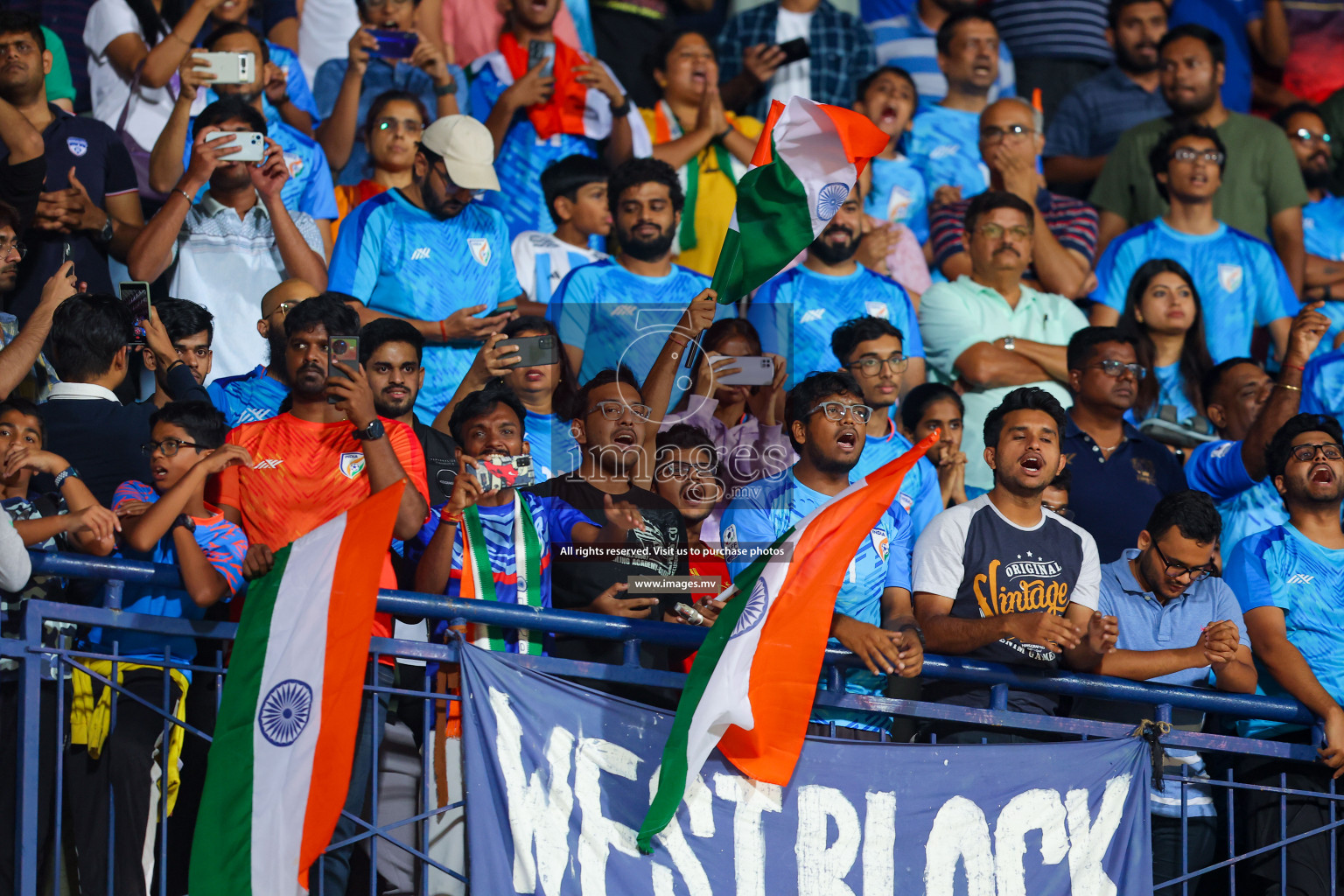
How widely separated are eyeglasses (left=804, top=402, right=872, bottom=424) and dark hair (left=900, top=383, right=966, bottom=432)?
3.47 feet

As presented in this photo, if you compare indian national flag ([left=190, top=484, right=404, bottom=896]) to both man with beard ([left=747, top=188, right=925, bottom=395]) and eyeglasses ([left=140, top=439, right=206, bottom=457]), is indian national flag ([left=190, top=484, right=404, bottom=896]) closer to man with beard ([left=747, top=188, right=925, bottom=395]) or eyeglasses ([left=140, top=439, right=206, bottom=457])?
eyeglasses ([left=140, top=439, right=206, bottom=457])

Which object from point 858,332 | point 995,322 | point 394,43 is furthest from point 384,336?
point 995,322

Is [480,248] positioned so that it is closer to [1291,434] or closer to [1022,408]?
[1022,408]

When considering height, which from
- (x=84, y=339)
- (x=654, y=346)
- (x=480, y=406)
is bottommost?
(x=480, y=406)

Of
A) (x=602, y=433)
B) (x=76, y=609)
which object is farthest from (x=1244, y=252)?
(x=76, y=609)

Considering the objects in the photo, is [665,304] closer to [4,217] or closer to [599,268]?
[599,268]

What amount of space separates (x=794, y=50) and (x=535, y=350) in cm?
356

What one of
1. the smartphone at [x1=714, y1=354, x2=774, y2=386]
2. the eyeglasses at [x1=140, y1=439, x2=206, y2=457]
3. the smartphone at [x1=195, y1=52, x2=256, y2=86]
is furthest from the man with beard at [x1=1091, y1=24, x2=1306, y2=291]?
the eyeglasses at [x1=140, y1=439, x2=206, y2=457]

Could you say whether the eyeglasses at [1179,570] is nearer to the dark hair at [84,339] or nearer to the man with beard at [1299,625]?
the man with beard at [1299,625]

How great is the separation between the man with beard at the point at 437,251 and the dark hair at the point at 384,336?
83 centimetres

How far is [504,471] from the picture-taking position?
17.9ft

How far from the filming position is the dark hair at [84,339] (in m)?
5.73

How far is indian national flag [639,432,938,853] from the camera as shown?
15.4ft

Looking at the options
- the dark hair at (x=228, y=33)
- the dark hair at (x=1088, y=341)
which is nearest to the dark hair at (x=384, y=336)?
the dark hair at (x=228, y=33)
